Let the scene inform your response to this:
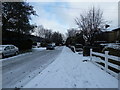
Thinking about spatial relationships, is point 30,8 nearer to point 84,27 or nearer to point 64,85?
point 84,27

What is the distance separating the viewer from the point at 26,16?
1204 inches

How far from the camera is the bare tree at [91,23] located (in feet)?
71.8

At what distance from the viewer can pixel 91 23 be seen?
23.0 m

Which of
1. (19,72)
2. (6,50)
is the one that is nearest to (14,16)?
(6,50)

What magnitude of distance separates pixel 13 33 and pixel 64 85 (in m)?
27.5

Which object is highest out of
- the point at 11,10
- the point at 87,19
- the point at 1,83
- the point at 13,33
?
the point at 11,10

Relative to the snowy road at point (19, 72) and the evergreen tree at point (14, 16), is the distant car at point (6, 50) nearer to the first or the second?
the snowy road at point (19, 72)

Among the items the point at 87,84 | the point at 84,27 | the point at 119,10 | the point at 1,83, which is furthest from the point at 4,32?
the point at 87,84

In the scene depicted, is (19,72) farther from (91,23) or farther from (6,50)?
(91,23)

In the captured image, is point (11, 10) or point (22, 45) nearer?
point (11, 10)

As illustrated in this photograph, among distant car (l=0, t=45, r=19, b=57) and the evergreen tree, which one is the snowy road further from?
the evergreen tree

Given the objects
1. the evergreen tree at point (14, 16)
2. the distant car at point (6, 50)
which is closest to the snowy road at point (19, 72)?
the distant car at point (6, 50)

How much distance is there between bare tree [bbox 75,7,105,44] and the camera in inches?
861

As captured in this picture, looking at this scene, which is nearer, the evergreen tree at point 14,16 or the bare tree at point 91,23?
the bare tree at point 91,23
